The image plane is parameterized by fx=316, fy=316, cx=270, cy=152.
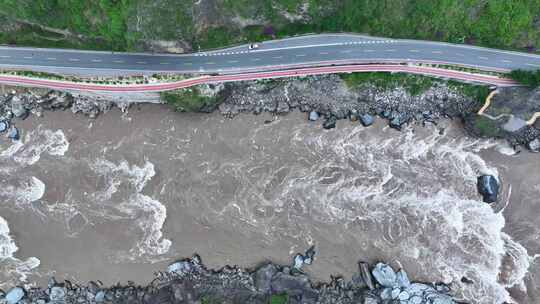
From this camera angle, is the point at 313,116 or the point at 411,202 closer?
the point at 411,202

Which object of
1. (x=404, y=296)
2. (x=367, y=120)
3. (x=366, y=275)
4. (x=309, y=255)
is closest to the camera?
(x=404, y=296)

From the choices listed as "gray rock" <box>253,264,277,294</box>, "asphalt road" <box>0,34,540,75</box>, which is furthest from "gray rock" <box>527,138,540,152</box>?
"gray rock" <box>253,264,277,294</box>

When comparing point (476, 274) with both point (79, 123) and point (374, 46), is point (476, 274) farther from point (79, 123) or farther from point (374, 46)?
point (79, 123)

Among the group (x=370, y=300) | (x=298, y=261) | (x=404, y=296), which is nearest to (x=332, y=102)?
(x=298, y=261)

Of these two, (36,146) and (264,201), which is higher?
(36,146)

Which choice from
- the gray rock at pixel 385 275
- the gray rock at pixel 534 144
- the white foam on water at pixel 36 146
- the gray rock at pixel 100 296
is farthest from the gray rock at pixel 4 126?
the gray rock at pixel 534 144

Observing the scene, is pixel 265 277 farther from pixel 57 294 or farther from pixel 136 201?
pixel 57 294

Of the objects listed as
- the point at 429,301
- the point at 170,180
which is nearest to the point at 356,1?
the point at 170,180
